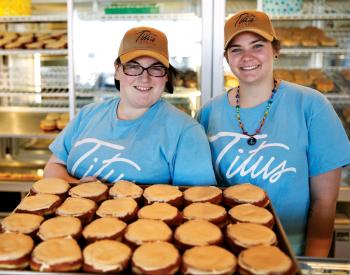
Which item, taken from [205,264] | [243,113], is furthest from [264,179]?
[205,264]

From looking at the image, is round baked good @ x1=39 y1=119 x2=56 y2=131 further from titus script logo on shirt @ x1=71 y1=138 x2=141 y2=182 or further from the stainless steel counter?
titus script logo on shirt @ x1=71 y1=138 x2=141 y2=182

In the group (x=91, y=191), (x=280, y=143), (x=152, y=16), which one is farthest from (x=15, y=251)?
(x=152, y=16)

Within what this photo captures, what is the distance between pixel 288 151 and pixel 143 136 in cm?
52

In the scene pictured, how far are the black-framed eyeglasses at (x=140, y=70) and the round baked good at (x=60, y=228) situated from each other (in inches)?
25.2

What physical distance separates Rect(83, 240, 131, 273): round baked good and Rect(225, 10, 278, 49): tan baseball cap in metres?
0.89

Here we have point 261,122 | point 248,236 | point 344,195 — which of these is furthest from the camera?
point 344,195

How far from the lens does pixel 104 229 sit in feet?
2.98

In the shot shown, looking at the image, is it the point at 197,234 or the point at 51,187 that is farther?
the point at 51,187

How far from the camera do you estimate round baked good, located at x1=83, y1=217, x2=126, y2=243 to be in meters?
0.89

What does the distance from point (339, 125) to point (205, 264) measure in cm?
94

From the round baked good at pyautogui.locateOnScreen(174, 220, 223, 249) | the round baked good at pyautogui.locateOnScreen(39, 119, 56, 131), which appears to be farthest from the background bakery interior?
the round baked good at pyautogui.locateOnScreen(174, 220, 223, 249)

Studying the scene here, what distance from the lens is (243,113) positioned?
4.86ft

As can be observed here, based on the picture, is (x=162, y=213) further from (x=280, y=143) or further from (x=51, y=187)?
(x=280, y=143)

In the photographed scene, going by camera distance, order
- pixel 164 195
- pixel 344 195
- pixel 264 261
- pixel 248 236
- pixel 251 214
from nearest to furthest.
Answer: pixel 264 261 → pixel 248 236 → pixel 251 214 → pixel 164 195 → pixel 344 195
